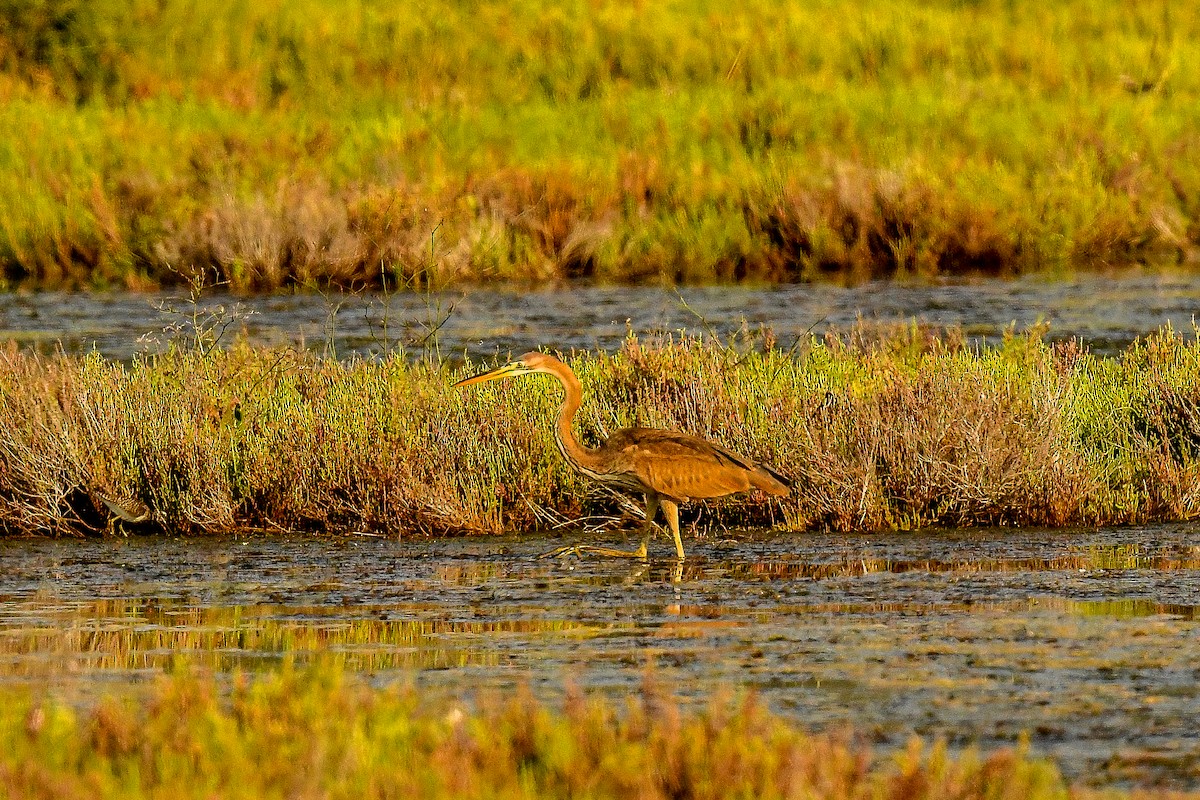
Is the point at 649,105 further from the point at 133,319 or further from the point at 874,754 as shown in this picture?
the point at 874,754

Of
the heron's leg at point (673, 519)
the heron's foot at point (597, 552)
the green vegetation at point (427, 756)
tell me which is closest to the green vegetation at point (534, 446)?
the heron's foot at point (597, 552)

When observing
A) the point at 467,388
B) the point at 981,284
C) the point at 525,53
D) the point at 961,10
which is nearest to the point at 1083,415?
the point at 467,388

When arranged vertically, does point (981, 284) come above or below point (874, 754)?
below

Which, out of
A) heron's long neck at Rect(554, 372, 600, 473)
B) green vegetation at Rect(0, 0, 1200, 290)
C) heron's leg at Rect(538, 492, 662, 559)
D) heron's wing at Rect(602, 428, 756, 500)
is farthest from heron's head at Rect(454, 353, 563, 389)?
green vegetation at Rect(0, 0, 1200, 290)

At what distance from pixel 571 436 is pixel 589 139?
16.3 m

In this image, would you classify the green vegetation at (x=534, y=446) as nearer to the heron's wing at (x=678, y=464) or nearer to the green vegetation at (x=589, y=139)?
the heron's wing at (x=678, y=464)

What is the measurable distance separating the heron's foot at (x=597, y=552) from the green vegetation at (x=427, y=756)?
4.04 metres

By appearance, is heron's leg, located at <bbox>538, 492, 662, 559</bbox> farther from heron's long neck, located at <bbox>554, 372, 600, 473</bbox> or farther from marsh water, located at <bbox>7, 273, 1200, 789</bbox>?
heron's long neck, located at <bbox>554, 372, 600, 473</bbox>

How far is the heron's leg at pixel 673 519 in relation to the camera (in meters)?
10.7

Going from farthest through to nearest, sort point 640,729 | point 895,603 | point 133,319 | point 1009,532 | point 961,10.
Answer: point 961,10, point 133,319, point 1009,532, point 895,603, point 640,729

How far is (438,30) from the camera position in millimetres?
33250

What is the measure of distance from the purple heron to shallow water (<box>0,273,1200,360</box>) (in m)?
6.88

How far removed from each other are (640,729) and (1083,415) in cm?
720

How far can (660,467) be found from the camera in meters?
10.7
